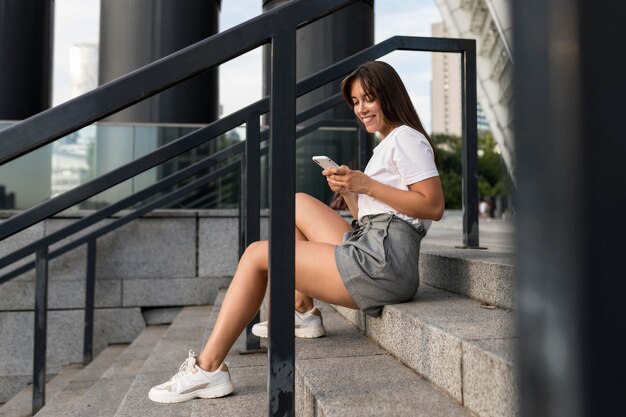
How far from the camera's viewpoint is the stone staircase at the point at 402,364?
1.41 meters

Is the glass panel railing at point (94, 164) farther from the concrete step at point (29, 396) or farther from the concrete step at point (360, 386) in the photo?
the concrete step at point (360, 386)

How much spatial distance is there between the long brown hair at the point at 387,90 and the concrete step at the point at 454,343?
68 cm

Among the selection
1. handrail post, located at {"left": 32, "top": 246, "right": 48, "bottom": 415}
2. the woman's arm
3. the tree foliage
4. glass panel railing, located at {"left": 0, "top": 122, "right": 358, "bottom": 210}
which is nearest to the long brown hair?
the woman's arm

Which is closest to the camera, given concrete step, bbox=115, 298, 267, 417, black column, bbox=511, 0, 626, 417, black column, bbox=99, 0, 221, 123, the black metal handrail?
black column, bbox=511, 0, 626, 417

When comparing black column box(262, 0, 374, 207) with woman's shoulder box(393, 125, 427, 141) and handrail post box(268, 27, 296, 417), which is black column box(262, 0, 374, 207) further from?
handrail post box(268, 27, 296, 417)

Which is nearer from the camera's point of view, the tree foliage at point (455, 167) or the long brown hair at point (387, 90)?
the long brown hair at point (387, 90)

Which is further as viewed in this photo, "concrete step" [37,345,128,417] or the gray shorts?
"concrete step" [37,345,128,417]

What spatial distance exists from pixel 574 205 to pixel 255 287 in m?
1.74

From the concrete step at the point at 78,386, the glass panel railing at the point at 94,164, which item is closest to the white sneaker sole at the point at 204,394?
the concrete step at the point at 78,386

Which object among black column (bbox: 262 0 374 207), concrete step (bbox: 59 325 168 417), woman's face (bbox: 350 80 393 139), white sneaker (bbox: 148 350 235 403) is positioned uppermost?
black column (bbox: 262 0 374 207)

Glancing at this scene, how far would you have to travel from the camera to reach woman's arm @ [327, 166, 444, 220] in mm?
1959

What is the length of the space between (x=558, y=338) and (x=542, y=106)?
114 mm

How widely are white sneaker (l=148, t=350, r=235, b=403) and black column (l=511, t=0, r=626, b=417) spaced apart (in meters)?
1.81

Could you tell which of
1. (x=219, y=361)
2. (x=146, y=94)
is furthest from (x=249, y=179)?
(x=146, y=94)
